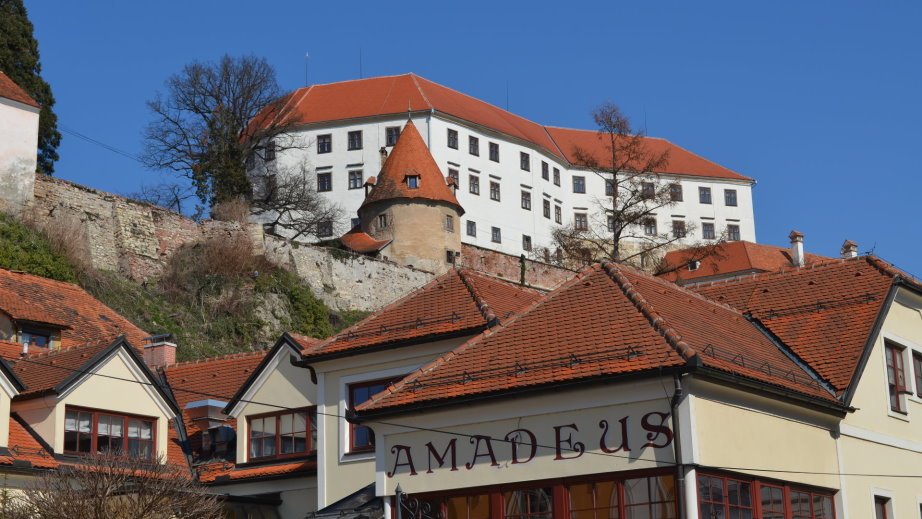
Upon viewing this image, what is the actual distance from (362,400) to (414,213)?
47.9m

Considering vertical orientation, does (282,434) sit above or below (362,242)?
below

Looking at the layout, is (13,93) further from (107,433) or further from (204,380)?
(107,433)

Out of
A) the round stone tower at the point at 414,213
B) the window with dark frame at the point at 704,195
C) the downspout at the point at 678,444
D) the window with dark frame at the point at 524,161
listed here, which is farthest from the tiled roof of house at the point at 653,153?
the downspout at the point at 678,444

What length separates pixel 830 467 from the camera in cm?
2098

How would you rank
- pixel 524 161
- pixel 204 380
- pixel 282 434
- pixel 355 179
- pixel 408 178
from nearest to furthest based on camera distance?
pixel 282 434, pixel 204 380, pixel 408 178, pixel 355 179, pixel 524 161

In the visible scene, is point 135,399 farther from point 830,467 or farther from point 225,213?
point 225,213

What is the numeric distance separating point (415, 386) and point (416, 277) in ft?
141

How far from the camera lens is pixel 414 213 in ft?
235

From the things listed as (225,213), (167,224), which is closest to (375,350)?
(167,224)

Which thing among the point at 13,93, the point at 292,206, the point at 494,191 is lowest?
the point at 13,93

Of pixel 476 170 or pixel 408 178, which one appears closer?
pixel 408 178

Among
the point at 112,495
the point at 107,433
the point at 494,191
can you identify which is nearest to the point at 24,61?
the point at 494,191

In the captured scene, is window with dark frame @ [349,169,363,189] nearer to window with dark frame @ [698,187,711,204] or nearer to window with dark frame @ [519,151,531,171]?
window with dark frame @ [519,151,531,171]

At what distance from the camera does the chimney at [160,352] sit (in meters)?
30.6
